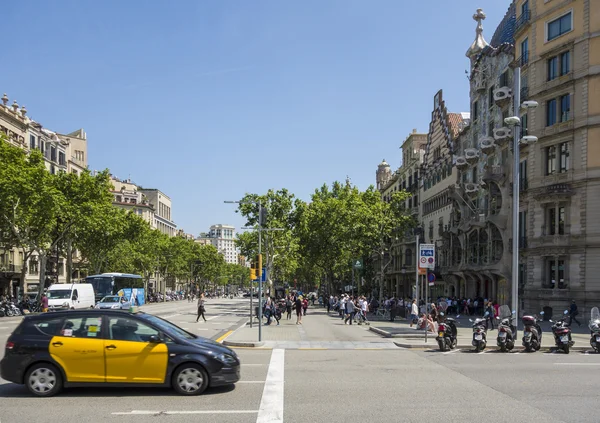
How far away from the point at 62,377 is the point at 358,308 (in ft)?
84.5

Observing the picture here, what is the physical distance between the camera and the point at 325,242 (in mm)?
63812

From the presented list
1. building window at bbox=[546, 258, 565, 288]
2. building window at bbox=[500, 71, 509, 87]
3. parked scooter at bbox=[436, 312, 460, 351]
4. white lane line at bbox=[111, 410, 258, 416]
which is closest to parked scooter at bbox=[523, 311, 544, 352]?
parked scooter at bbox=[436, 312, 460, 351]

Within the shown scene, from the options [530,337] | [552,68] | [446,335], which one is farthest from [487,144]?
[446,335]

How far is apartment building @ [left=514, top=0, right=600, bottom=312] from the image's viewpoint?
115 feet

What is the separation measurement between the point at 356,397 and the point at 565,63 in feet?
107

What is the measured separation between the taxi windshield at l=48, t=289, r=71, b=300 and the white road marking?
3204 centimetres

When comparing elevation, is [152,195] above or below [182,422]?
above

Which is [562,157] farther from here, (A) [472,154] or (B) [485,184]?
(A) [472,154]

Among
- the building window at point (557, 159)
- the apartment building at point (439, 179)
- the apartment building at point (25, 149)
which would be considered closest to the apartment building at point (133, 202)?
the apartment building at point (25, 149)

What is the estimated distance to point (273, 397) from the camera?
11.0m

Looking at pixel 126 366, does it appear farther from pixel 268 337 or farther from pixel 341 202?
pixel 341 202

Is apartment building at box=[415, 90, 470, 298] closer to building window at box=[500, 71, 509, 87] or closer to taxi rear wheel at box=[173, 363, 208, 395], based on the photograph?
building window at box=[500, 71, 509, 87]

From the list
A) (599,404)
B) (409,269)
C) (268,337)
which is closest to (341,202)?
(409,269)

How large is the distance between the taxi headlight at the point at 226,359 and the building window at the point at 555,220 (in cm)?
3016
